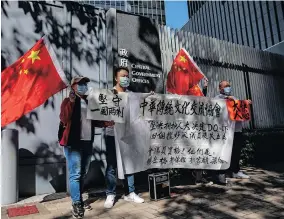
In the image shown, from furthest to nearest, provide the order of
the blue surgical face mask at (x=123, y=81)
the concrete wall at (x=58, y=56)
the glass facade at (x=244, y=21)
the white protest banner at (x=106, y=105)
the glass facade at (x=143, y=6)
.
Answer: the glass facade at (x=143, y=6), the glass facade at (x=244, y=21), the concrete wall at (x=58, y=56), the blue surgical face mask at (x=123, y=81), the white protest banner at (x=106, y=105)

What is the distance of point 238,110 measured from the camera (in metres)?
5.57

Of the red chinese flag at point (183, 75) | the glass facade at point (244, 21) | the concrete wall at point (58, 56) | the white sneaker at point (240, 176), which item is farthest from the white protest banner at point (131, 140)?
the glass facade at point (244, 21)

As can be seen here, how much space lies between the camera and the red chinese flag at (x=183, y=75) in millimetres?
5961

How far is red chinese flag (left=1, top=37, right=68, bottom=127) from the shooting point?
4008 millimetres

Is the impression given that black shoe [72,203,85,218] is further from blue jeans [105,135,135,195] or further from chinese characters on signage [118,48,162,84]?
chinese characters on signage [118,48,162,84]

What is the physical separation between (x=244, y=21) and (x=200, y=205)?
6890 cm

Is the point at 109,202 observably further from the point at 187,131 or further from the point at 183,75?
the point at 183,75

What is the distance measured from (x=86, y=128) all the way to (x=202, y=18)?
271 feet

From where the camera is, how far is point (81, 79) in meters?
3.99

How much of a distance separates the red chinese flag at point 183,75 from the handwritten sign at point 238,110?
888 millimetres

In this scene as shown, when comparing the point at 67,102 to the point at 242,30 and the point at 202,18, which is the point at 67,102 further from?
the point at 202,18

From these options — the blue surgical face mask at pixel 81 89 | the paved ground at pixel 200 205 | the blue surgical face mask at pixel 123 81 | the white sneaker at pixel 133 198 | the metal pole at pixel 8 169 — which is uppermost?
the blue surgical face mask at pixel 123 81

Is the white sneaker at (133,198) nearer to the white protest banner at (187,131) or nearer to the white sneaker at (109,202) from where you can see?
the white sneaker at (109,202)

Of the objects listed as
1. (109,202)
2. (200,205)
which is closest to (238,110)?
(200,205)
